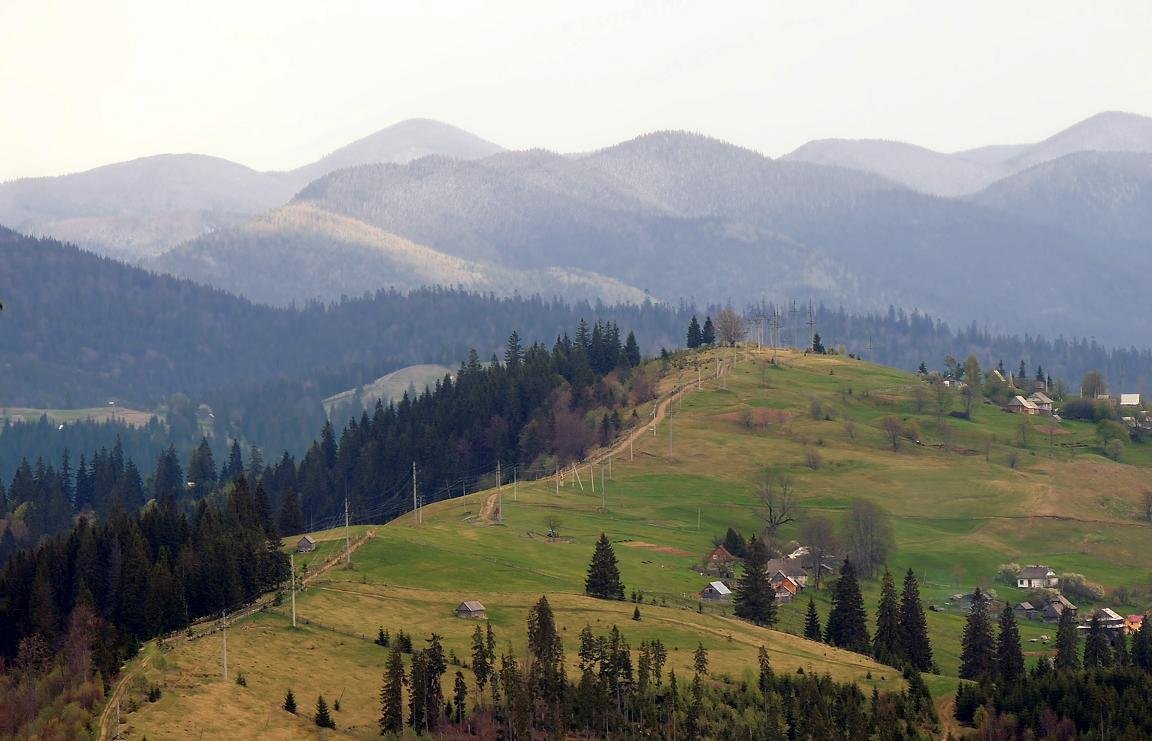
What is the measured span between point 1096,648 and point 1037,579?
3515 cm

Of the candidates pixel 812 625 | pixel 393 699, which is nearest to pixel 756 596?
pixel 812 625

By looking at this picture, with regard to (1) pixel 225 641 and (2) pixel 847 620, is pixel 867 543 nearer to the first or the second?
(2) pixel 847 620

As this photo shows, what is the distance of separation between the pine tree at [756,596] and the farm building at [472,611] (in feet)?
89.6

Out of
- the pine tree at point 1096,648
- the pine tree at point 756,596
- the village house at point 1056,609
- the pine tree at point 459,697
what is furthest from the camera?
the village house at point 1056,609

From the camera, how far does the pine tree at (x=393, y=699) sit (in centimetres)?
11794

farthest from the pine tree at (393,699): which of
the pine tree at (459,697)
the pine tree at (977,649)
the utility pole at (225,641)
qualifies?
the pine tree at (977,649)

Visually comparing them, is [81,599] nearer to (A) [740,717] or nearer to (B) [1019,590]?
(A) [740,717]

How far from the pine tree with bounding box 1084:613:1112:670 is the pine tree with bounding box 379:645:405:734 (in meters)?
59.9

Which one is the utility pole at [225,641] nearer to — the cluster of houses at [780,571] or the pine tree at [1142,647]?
the cluster of houses at [780,571]

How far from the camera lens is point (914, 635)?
155375mm

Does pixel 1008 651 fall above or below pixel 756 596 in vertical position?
below

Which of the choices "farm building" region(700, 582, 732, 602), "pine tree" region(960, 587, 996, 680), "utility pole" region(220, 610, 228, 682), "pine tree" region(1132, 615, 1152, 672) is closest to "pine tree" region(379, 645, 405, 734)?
"utility pole" region(220, 610, 228, 682)

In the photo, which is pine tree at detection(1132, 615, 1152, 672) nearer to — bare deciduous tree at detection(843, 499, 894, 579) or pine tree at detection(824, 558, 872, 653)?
pine tree at detection(824, 558, 872, 653)

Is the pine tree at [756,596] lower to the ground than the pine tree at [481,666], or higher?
lower
